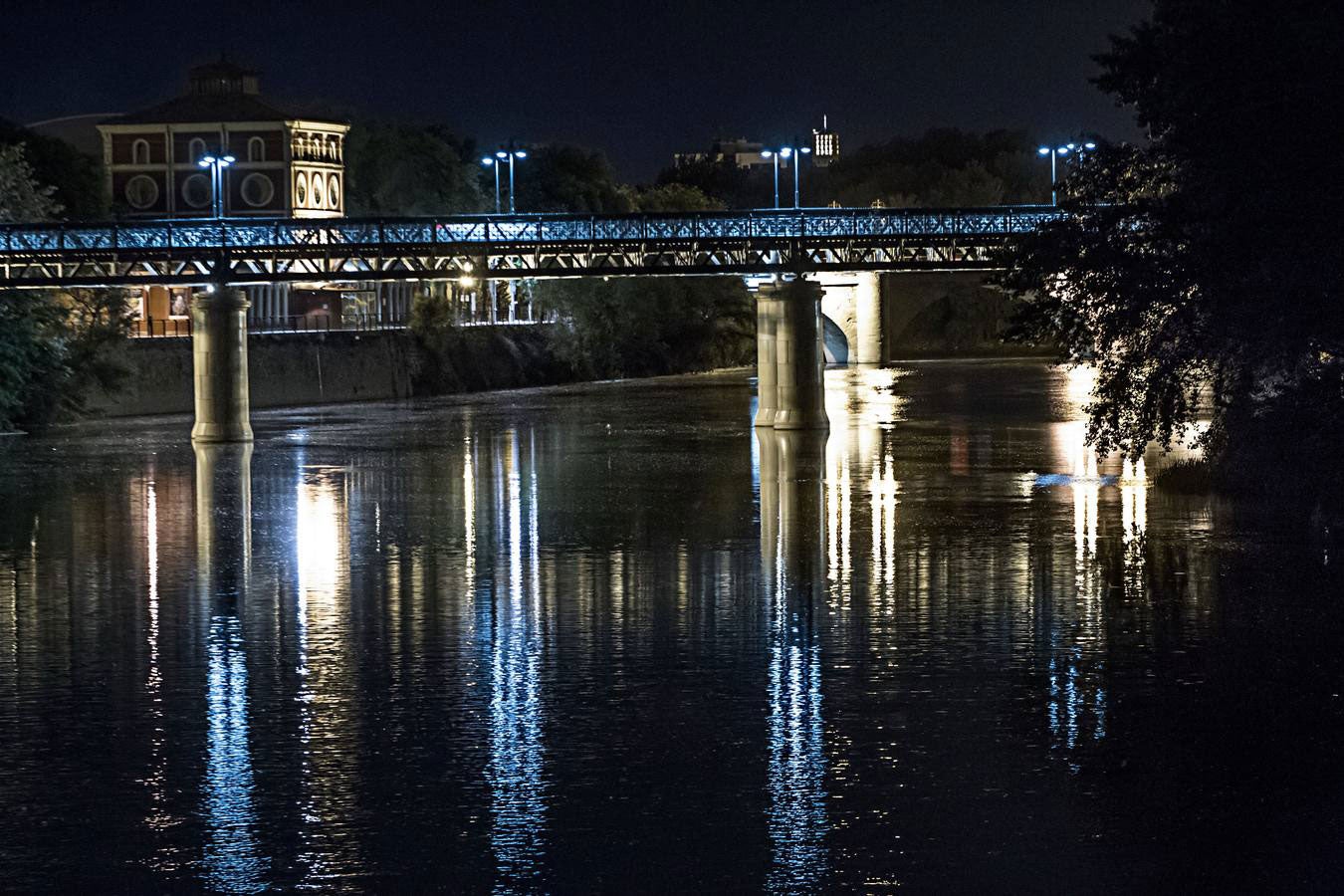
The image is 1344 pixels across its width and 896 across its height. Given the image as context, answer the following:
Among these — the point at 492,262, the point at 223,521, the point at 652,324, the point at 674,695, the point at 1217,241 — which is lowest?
the point at 674,695

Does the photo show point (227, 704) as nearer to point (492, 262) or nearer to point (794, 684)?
point (794, 684)

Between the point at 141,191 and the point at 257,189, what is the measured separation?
9066mm

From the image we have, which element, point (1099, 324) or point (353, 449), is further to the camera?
point (353, 449)

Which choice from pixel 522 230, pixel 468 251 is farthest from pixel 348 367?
pixel 468 251

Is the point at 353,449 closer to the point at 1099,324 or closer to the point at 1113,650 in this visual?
the point at 1099,324

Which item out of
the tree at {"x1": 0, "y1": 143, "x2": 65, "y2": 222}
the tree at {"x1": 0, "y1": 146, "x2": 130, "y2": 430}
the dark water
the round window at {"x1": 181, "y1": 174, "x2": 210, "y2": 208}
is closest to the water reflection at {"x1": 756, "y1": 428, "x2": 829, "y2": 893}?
the dark water

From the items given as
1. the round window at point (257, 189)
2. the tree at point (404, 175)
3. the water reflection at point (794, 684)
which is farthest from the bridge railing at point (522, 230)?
the round window at point (257, 189)

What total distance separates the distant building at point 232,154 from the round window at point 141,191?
78 millimetres

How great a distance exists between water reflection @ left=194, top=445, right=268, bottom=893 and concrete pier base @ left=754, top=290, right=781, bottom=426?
1167 inches

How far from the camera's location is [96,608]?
34.1 meters

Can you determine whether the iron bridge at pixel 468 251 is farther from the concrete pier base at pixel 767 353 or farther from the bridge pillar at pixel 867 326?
the bridge pillar at pixel 867 326

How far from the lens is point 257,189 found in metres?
172

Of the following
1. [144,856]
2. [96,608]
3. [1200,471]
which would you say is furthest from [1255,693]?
[1200,471]

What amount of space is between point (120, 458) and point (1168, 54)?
3931cm
